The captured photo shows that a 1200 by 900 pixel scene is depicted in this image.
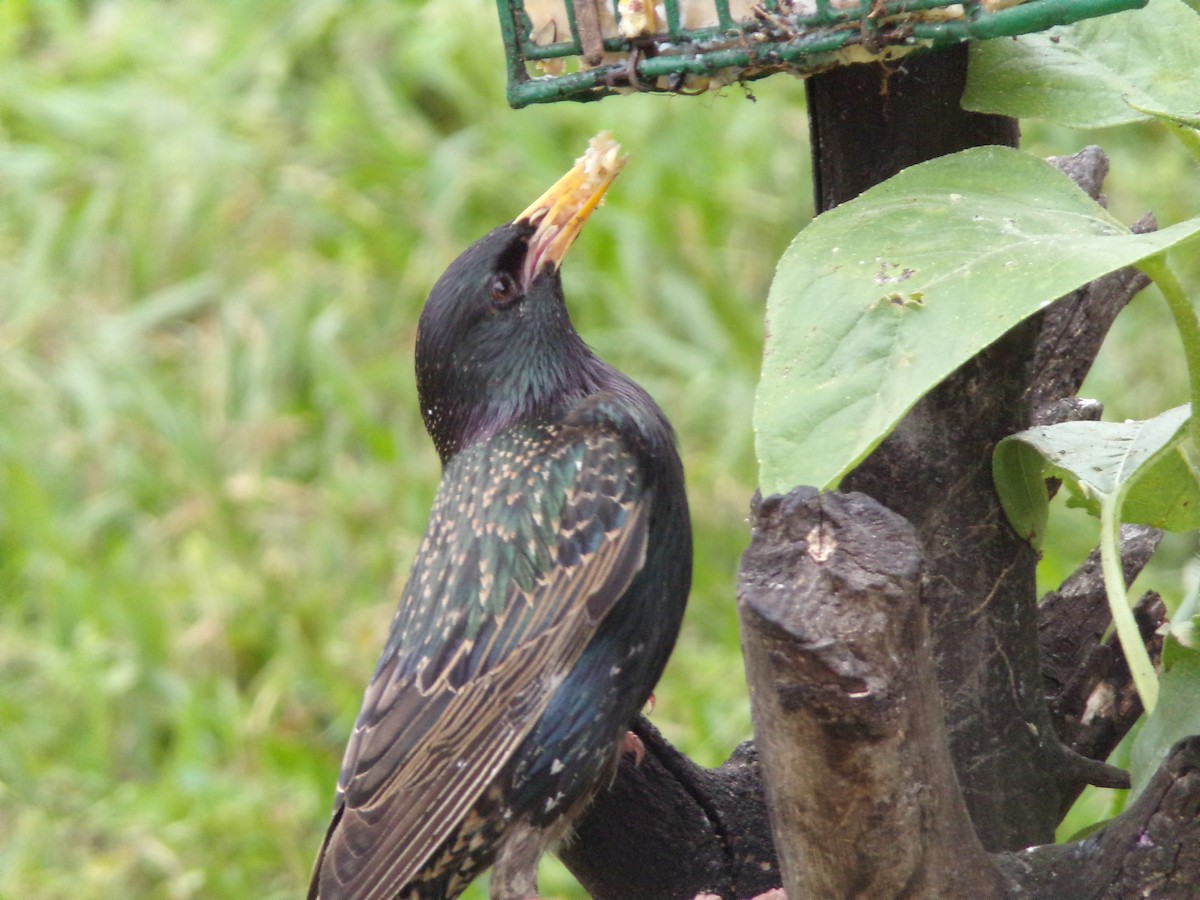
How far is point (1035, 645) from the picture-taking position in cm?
228

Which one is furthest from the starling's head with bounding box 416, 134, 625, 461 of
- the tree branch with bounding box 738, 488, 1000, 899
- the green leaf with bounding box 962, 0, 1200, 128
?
the tree branch with bounding box 738, 488, 1000, 899

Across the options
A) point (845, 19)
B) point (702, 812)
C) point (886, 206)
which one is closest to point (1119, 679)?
point (702, 812)

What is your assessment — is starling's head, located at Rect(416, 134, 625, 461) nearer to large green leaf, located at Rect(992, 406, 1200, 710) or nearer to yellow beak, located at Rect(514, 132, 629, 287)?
yellow beak, located at Rect(514, 132, 629, 287)

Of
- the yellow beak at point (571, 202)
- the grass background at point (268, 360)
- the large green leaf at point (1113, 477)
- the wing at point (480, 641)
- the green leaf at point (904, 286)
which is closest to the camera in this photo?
the green leaf at point (904, 286)

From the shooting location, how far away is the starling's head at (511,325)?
2771mm

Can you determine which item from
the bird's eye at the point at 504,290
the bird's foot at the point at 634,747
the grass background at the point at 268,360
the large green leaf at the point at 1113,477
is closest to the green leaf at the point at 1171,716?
the large green leaf at the point at 1113,477

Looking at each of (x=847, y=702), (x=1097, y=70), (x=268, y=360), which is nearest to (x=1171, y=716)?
(x=847, y=702)

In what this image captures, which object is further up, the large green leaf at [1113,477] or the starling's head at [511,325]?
the starling's head at [511,325]

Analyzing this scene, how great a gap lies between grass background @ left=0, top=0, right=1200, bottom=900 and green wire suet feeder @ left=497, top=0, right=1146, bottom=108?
2.32 m

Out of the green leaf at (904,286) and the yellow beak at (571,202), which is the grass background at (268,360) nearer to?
the yellow beak at (571,202)

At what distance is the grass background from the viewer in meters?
4.34

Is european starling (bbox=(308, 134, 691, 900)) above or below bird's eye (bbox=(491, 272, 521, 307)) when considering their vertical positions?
below

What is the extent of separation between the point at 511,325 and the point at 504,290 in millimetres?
61

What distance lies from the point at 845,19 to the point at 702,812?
3.67 feet
